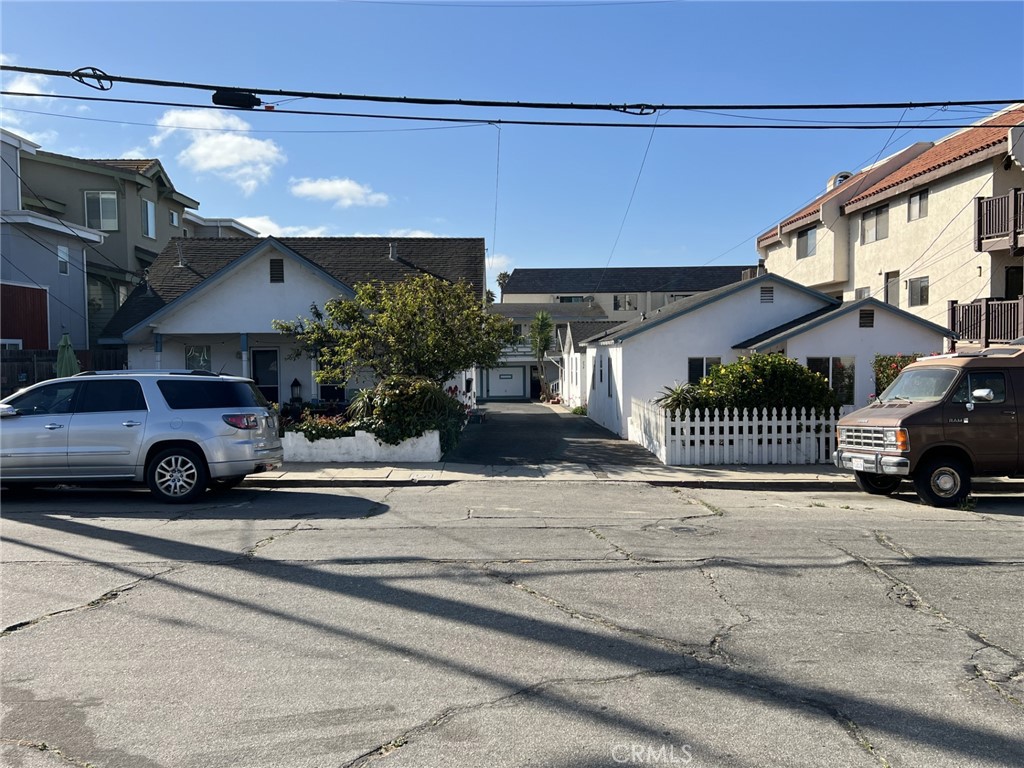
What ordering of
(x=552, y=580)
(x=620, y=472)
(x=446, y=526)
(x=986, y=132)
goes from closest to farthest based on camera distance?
(x=552, y=580) < (x=446, y=526) < (x=620, y=472) < (x=986, y=132)

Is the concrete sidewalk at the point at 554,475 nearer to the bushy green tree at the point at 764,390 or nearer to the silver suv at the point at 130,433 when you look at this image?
the bushy green tree at the point at 764,390

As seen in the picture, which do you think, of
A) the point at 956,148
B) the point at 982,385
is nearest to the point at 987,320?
the point at 956,148

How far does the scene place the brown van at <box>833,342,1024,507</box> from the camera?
1104 centimetres

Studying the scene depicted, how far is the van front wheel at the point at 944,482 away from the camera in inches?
436

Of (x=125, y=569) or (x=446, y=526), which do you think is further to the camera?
(x=446, y=526)

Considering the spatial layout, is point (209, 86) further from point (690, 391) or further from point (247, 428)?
point (690, 391)

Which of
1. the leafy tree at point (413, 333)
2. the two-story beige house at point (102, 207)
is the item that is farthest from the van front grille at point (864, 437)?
the two-story beige house at point (102, 207)

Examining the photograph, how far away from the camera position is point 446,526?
9.22 meters

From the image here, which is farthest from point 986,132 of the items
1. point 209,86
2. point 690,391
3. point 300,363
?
point 209,86

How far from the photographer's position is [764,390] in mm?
15617

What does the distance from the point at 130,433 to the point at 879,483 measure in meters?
11.4

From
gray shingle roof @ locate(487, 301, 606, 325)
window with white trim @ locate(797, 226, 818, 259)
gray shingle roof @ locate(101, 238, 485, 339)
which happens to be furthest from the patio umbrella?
gray shingle roof @ locate(487, 301, 606, 325)

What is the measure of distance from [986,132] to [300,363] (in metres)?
23.4

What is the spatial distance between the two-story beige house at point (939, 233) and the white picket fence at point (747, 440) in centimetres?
935
